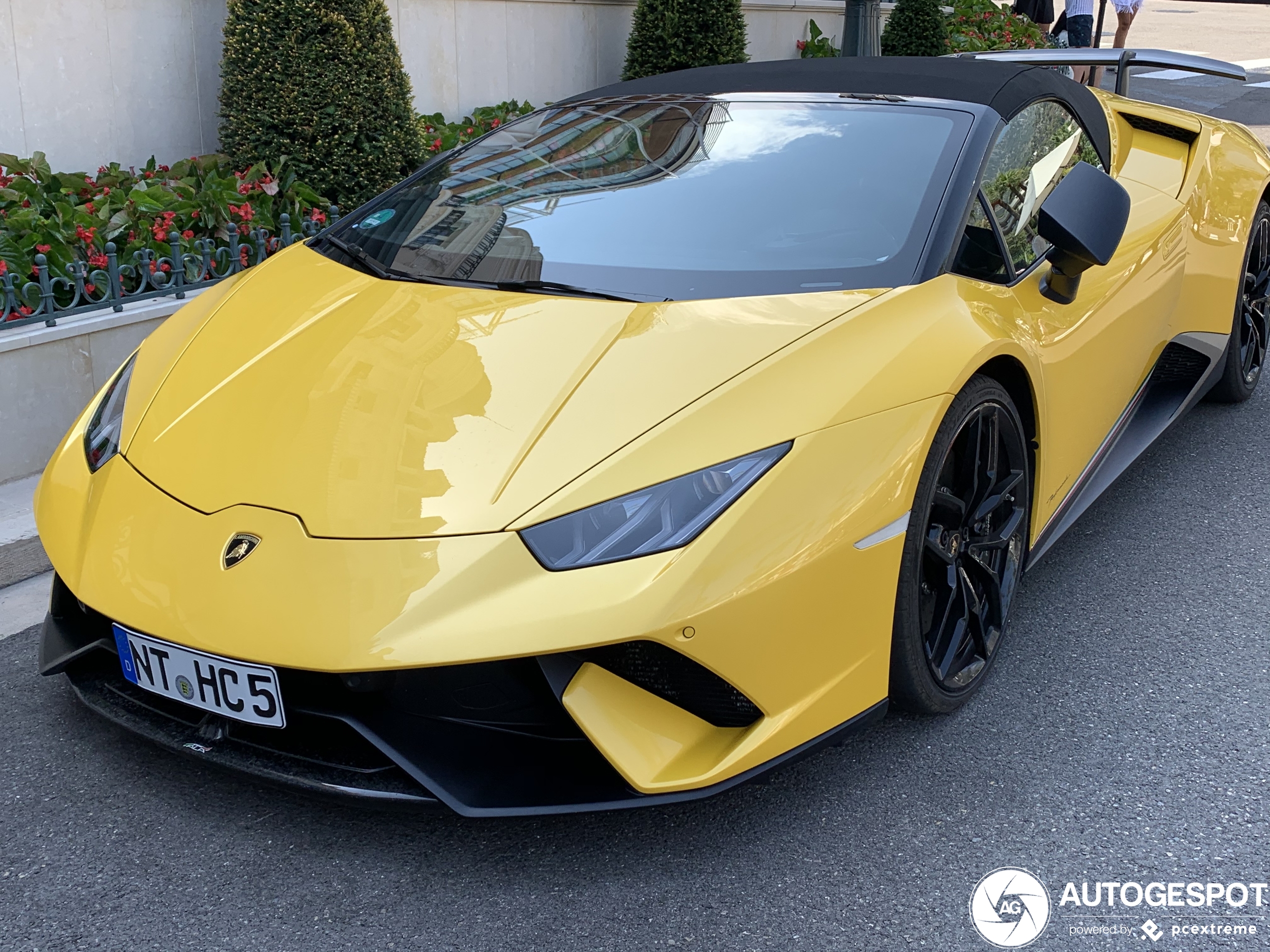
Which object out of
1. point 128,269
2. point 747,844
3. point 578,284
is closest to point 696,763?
point 747,844

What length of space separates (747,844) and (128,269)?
3042 millimetres

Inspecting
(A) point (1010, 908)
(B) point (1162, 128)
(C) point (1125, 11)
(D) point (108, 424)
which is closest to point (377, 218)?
(D) point (108, 424)

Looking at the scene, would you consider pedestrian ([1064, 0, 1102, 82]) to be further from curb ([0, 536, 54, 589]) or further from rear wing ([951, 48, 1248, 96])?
curb ([0, 536, 54, 589])

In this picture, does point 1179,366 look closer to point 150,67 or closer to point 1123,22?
point 150,67

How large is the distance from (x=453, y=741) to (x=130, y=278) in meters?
2.84

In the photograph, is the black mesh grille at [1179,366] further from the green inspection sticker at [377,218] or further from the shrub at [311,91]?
the shrub at [311,91]

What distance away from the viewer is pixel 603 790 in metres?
1.86

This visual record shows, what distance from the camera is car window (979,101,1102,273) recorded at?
8.71 feet

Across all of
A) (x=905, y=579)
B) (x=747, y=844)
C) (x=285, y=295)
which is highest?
(x=285, y=295)

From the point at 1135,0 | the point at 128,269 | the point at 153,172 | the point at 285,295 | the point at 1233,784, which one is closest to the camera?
the point at 1233,784

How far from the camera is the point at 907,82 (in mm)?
2945

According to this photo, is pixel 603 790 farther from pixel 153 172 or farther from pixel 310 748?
pixel 153 172

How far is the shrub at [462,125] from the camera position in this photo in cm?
605

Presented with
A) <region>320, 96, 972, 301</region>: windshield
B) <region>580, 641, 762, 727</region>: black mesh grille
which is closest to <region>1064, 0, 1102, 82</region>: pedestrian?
<region>320, 96, 972, 301</region>: windshield
